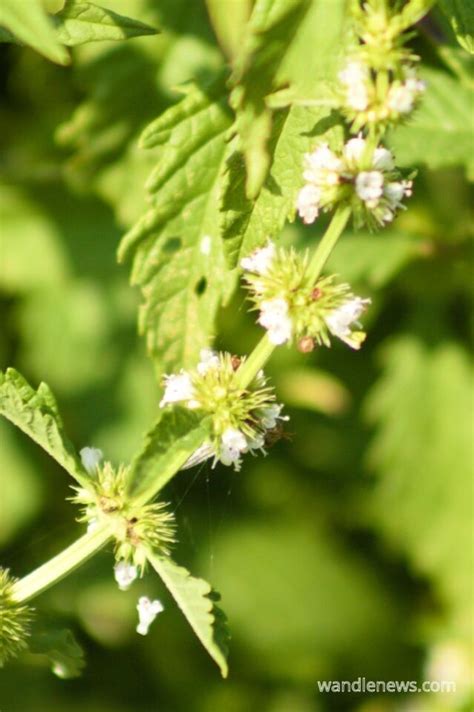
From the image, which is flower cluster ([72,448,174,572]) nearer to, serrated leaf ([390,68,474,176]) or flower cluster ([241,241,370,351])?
flower cluster ([241,241,370,351])

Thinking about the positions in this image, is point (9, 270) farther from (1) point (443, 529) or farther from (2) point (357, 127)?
(2) point (357, 127)

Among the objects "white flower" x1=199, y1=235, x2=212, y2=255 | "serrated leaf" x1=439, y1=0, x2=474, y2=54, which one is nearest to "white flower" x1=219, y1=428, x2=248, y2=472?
"white flower" x1=199, y1=235, x2=212, y2=255

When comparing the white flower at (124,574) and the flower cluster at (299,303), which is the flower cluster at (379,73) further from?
the white flower at (124,574)

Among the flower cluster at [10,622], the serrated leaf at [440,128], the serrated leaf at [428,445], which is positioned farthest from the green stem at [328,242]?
the serrated leaf at [428,445]

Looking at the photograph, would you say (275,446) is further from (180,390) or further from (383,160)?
(383,160)

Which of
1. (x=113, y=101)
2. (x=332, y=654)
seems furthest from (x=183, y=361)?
(x=332, y=654)
